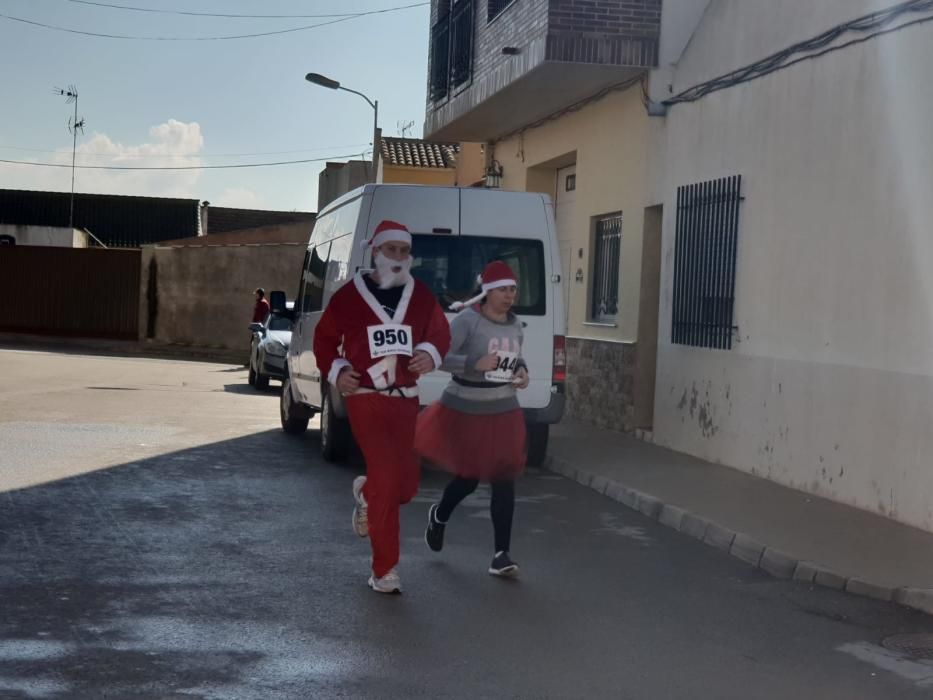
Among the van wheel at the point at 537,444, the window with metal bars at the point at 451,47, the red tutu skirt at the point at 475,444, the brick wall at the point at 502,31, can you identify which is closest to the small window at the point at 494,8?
the brick wall at the point at 502,31

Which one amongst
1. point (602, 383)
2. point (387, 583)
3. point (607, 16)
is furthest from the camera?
point (602, 383)

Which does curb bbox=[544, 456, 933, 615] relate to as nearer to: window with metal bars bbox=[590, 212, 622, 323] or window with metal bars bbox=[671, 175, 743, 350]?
window with metal bars bbox=[671, 175, 743, 350]

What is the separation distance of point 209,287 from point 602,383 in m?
21.1

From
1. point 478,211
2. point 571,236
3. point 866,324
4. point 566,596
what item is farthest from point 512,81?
point 566,596

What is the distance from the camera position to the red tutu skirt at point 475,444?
24.0 ft

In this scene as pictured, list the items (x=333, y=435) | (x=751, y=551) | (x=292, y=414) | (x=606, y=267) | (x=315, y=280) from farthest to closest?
1. (x=606, y=267)
2. (x=292, y=414)
3. (x=315, y=280)
4. (x=333, y=435)
5. (x=751, y=551)

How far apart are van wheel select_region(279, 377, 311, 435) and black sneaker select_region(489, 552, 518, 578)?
22.6 feet

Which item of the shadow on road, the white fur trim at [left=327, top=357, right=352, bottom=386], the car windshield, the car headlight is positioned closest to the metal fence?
the shadow on road

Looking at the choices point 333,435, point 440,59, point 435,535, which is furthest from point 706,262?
point 440,59

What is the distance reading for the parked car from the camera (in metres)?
20.7

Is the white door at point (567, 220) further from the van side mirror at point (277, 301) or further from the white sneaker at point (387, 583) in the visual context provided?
the white sneaker at point (387, 583)

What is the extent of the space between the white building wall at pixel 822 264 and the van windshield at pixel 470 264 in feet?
6.72

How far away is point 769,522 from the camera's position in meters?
8.98

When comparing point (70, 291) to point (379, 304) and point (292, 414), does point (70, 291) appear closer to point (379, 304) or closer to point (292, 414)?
point (292, 414)
